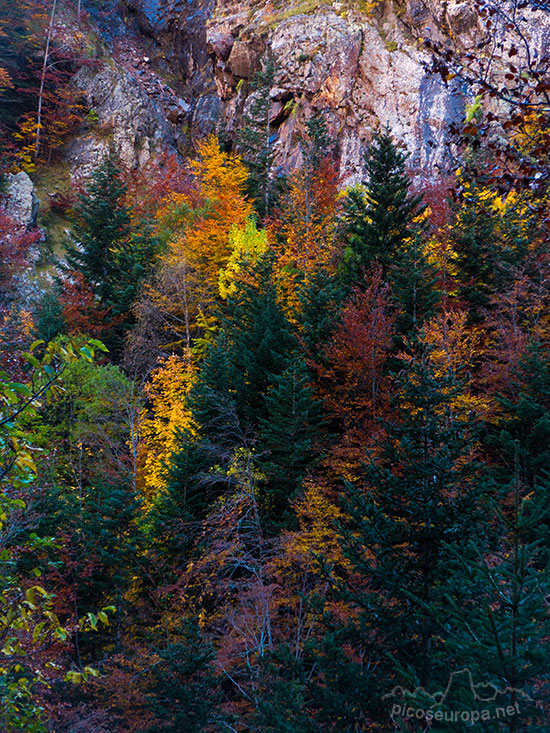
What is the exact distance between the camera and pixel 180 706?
8.88 metres

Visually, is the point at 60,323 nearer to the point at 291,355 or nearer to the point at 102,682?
the point at 291,355

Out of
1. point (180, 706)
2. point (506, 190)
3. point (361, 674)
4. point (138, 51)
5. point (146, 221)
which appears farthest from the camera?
point (138, 51)

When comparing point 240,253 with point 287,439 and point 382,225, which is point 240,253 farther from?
point 287,439

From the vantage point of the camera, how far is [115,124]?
45.0 metres

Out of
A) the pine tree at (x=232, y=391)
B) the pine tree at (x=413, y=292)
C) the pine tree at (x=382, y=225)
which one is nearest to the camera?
the pine tree at (x=232, y=391)

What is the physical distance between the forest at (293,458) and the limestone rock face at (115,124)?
14229 mm

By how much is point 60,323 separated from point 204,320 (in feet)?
24.4

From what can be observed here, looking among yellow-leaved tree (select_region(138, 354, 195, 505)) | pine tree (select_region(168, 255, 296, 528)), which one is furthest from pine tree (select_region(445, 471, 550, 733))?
yellow-leaved tree (select_region(138, 354, 195, 505))

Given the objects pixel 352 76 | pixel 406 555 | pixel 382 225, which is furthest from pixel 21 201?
pixel 406 555

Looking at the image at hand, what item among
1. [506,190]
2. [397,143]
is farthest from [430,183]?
[506,190]

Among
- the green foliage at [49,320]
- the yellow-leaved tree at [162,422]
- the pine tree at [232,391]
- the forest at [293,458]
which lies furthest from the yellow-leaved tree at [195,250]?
the pine tree at [232,391]

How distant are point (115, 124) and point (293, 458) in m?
41.4

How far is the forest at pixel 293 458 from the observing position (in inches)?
172

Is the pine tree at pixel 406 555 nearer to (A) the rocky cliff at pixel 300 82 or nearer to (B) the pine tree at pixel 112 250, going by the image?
(B) the pine tree at pixel 112 250
